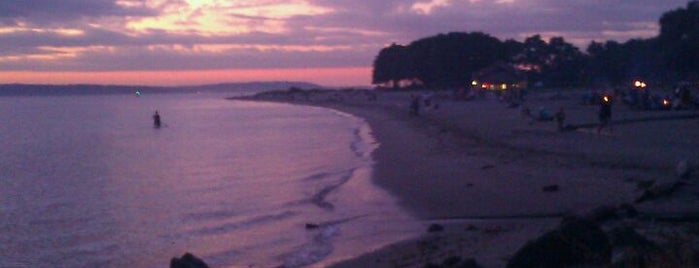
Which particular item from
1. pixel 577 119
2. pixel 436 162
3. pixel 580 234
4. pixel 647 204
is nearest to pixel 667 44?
pixel 577 119

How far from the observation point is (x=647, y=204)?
12.5 meters

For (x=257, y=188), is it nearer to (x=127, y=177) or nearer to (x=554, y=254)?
(x=127, y=177)

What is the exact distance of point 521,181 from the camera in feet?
61.8

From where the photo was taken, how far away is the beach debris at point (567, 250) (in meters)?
8.13

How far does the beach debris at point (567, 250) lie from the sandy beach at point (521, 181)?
0.59 metres

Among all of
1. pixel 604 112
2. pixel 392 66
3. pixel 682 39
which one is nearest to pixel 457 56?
pixel 392 66

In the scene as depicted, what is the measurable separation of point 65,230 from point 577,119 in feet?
79.2

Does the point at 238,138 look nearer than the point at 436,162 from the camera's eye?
No

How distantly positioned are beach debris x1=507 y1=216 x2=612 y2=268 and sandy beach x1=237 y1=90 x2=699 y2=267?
590 mm

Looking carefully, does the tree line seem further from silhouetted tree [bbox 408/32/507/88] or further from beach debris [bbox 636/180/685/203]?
beach debris [bbox 636/180/685/203]

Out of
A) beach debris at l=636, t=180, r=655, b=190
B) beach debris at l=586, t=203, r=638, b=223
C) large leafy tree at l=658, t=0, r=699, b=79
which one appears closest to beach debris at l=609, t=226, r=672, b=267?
beach debris at l=586, t=203, r=638, b=223

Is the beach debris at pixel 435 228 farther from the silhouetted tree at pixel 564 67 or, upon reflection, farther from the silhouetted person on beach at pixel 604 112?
the silhouetted tree at pixel 564 67

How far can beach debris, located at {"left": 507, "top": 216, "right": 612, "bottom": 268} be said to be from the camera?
813cm

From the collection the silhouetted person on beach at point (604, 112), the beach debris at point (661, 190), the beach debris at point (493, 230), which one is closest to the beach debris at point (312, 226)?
the beach debris at point (493, 230)
